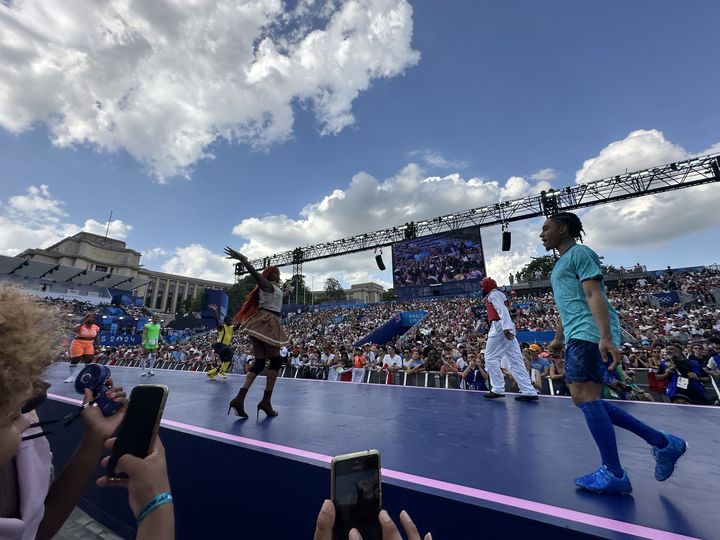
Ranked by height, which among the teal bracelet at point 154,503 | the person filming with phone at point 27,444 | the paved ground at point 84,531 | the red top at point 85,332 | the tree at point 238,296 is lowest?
the paved ground at point 84,531

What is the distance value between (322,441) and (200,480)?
930 mm

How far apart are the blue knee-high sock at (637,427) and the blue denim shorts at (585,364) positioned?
0.16 m

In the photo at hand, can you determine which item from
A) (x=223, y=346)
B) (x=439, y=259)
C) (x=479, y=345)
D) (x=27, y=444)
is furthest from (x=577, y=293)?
(x=439, y=259)

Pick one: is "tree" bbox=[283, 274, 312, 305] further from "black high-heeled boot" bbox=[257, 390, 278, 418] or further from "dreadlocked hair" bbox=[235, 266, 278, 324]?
"black high-heeled boot" bbox=[257, 390, 278, 418]

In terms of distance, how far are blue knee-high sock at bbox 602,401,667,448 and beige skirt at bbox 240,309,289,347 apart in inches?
110

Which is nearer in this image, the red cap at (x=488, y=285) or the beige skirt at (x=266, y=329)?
the beige skirt at (x=266, y=329)

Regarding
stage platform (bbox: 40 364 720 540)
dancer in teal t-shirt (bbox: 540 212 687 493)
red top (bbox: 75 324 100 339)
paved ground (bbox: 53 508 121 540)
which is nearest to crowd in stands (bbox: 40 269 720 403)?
stage platform (bbox: 40 364 720 540)

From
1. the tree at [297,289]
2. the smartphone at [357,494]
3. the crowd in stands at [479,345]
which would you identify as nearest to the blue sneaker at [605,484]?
the crowd in stands at [479,345]

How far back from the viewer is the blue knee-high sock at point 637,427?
1783mm

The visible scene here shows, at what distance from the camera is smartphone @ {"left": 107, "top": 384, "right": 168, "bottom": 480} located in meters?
0.95

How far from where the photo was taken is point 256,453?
6.81ft

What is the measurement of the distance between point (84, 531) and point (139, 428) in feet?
9.88

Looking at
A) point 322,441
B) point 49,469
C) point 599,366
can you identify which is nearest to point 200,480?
point 322,441

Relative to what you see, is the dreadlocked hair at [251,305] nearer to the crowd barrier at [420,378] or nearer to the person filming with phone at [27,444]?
the person filming with phone at [27,444]
